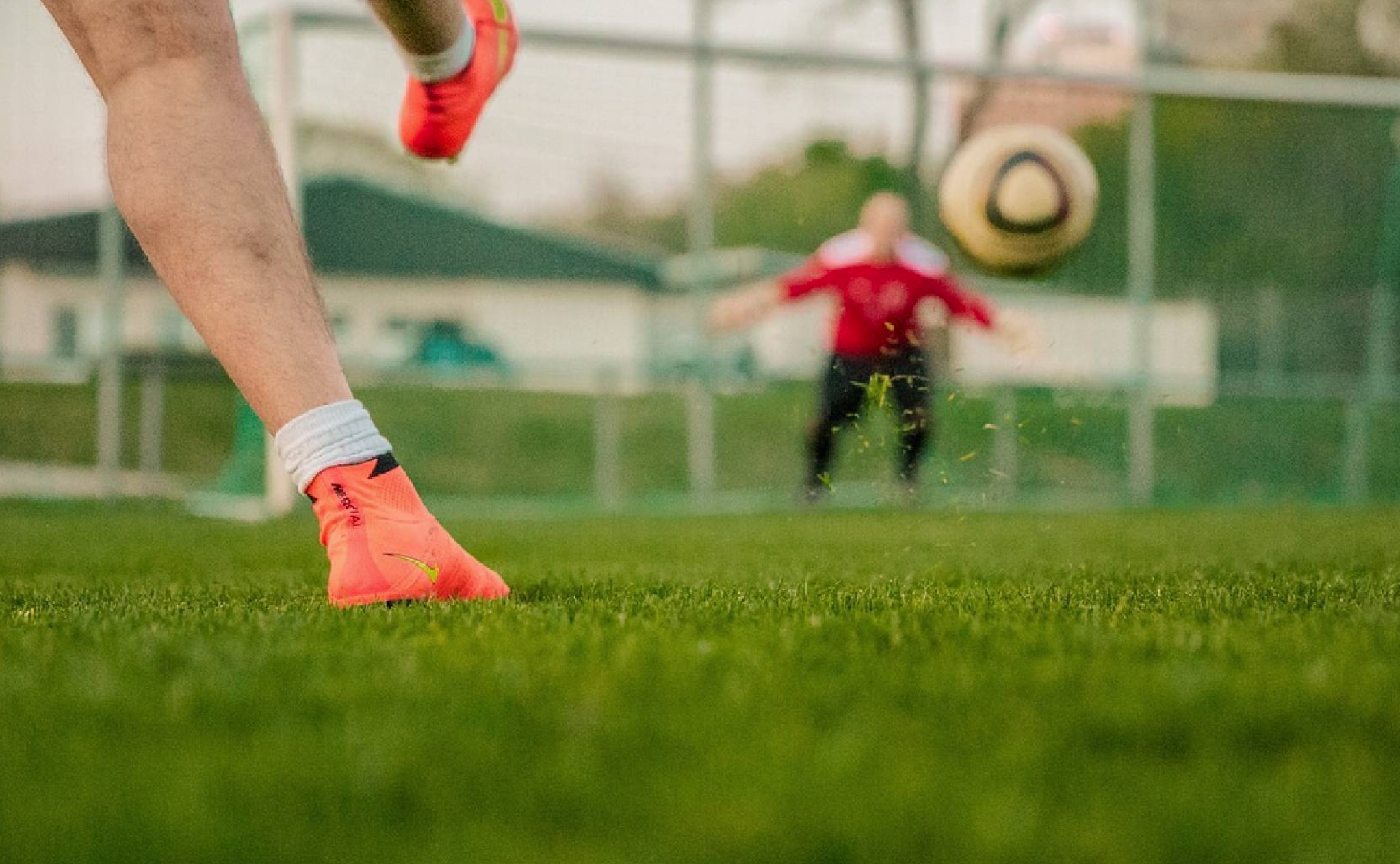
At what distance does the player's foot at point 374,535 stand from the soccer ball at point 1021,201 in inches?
113

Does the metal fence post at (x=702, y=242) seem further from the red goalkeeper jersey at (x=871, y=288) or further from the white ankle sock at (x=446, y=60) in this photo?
the white ankle sock at (x=446, y=60)

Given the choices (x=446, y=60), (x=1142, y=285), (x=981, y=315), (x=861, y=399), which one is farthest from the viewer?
(x=1142, y=285)

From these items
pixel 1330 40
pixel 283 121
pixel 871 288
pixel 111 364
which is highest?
pixel 1330 40

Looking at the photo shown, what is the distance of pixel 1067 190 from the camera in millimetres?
4422

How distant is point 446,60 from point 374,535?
937 millimetres

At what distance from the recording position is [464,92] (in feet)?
8.54

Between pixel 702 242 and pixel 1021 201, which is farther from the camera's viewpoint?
pixel 702 242

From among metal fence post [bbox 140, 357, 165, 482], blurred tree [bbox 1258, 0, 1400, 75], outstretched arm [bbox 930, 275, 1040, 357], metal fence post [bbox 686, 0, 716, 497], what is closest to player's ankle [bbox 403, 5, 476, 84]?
outstretched arm [bbox 930, 275, 1040, 357]

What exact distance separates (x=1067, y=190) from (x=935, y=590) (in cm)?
232

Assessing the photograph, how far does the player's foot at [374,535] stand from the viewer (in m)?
1.99

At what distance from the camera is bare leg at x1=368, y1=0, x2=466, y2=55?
2340 millimetres

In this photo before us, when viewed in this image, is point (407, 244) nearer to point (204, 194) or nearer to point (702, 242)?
point (702, 242)

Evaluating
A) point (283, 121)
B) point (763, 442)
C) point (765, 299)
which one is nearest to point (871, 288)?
point (765, 299)

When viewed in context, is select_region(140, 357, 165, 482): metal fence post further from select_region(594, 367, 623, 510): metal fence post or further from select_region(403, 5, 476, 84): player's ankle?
select_region(403, 5, 476, 84): player's ankle
